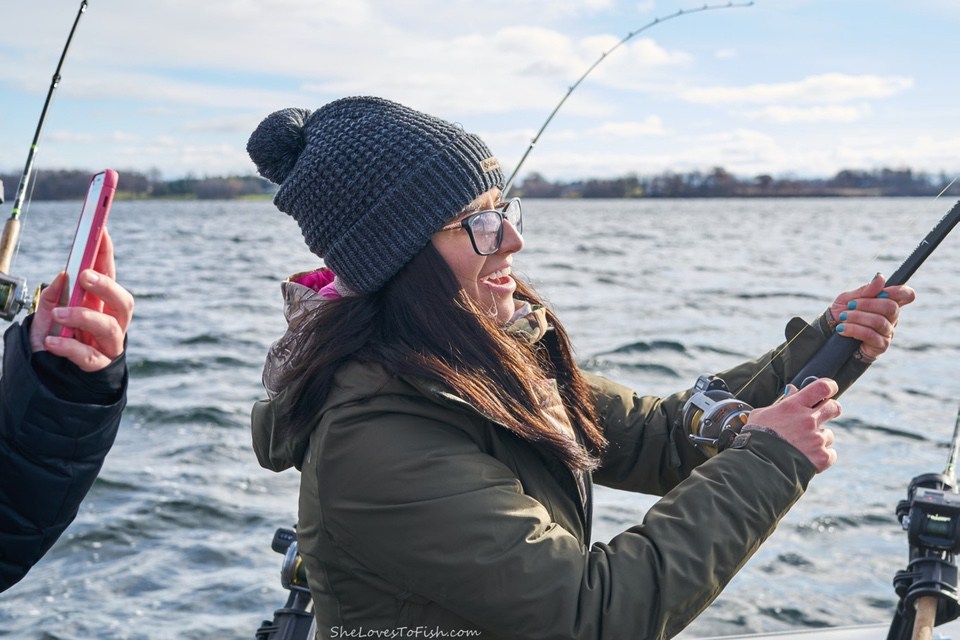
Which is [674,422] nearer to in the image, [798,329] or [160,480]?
[798,329]

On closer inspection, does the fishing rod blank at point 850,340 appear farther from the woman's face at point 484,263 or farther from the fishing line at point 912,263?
the woman's face at point 484,263

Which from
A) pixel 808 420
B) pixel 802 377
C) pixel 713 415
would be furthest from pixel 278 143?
pixel 802 377

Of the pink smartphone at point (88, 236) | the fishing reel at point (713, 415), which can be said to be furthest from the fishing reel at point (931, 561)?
the pink smartphone at point (88, 236)

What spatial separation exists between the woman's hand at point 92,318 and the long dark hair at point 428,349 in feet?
1.52

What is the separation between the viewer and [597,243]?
32.2 m

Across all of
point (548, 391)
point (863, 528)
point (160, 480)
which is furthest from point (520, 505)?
point (160, 480)

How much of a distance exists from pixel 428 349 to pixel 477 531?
380 millimetres

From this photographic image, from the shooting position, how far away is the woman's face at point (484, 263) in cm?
212

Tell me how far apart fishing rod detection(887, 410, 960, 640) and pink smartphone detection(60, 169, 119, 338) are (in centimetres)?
223

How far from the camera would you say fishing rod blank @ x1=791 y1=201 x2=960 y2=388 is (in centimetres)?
249

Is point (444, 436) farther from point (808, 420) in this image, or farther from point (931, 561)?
point (931, 561)

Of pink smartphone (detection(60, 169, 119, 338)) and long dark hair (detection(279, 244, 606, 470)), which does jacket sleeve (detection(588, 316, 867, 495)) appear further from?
pink smartphone (detection(60, 169, 119, 338))

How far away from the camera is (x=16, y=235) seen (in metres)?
2.26

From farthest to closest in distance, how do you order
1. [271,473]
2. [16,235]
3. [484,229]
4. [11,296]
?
[271,473] < [16,235] < [484,229] < [11,296]
